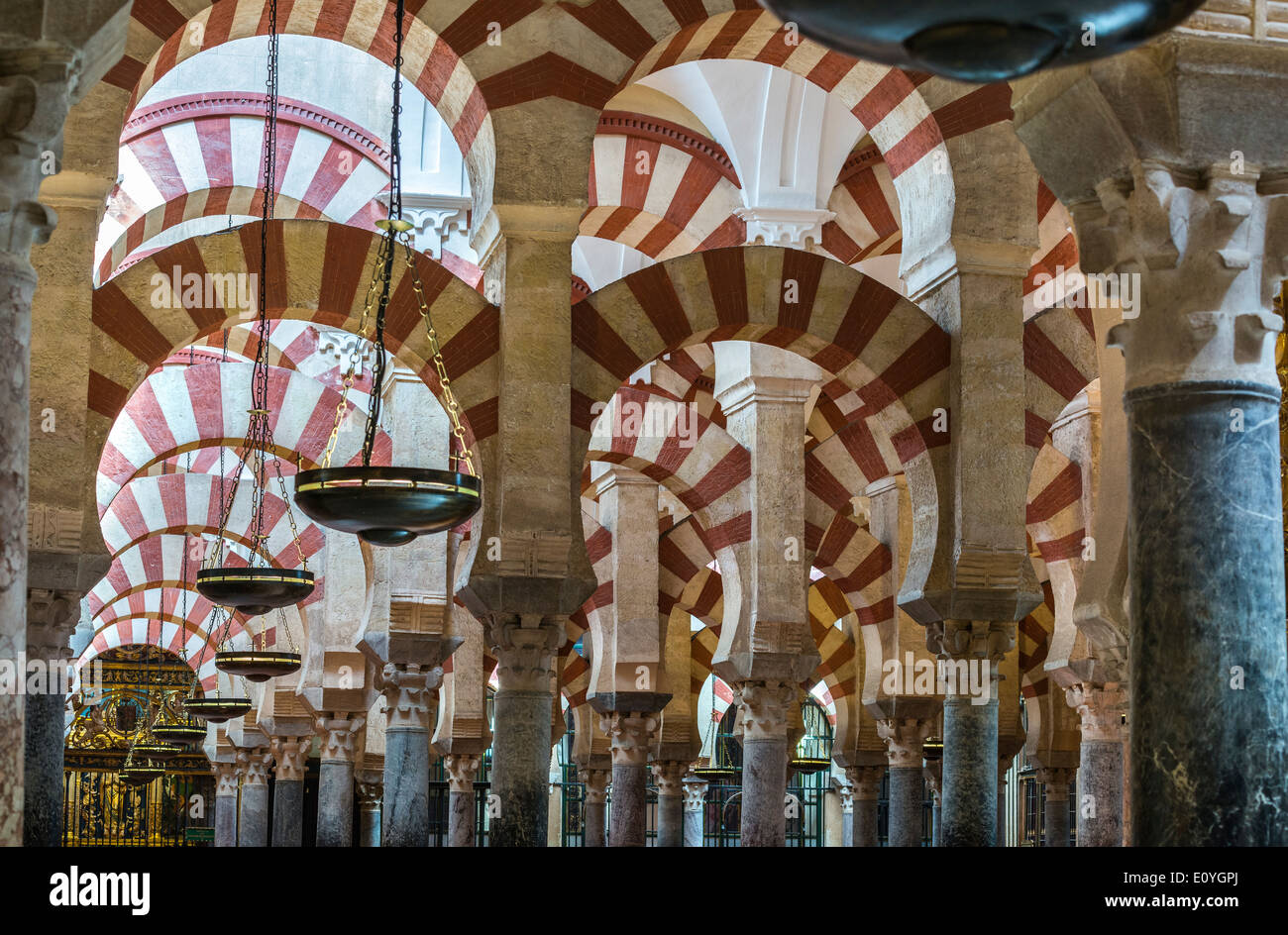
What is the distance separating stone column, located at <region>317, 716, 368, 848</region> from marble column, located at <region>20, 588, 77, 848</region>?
20.3 feet

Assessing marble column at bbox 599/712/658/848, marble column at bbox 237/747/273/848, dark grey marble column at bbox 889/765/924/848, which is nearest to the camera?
dark grey marble column at bbox 889/765/924/848

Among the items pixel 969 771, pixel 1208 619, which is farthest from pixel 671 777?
pixel 1208 619

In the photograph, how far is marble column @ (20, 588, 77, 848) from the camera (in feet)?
23.1

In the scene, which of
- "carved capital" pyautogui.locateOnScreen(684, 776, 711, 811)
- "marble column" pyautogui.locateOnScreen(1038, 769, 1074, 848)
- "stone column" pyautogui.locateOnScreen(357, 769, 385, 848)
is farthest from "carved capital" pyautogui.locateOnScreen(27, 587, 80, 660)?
Answer: "carved capital" pyautogui.locateOnScreen(684, 776, 711, 811)

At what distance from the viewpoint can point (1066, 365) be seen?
30.3 feet

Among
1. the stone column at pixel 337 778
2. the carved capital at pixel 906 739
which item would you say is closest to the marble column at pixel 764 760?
the carved capital at pixel 906 739

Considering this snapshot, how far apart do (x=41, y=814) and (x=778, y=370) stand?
17.5ft

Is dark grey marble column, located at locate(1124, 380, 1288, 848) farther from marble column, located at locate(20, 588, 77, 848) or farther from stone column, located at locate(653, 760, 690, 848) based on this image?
stone column, located at locate(653, 760, 690, 848)

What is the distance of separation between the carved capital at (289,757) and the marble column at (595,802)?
9.42 ft

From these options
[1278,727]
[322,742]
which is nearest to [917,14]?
[1278,727]

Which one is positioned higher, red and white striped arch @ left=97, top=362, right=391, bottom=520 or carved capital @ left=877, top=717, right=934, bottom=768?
red and white striped arch @ left=97, top=362, right=391, bottom=520

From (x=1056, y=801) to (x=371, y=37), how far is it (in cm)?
913
